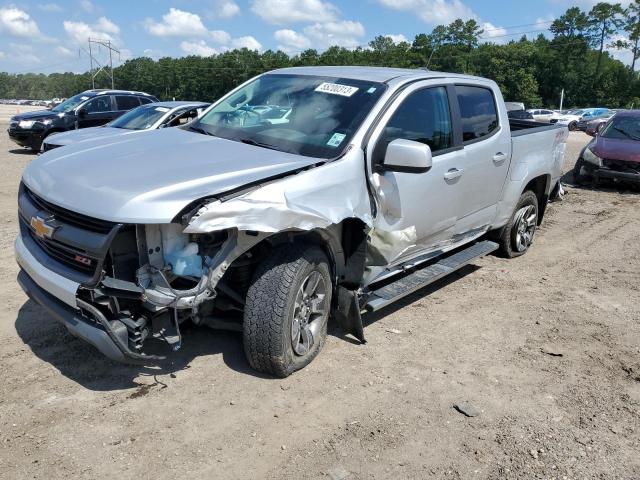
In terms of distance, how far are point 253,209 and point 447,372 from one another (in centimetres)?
189

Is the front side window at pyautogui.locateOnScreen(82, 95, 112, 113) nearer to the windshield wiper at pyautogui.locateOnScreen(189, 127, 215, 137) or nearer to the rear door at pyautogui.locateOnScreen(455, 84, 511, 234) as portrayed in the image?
the windshield wiper at pyautogui.locateOnScreen(189, 127, 215, 137)

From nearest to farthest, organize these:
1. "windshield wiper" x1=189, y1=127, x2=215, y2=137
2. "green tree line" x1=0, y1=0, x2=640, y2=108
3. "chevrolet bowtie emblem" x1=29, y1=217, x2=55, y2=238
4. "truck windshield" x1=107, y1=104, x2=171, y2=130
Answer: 1. "chevrolet bowtie emblem" x1=29, y1=217, x2=55, y2=238
2. "windshield wiper" x1=189, y1=127, x2=215, y2=137
3. "truck windshield" x1=107, y1=104, x2=171, y2=130
4. "green tree line" x1=0, y1=0, x2=640, y2=108

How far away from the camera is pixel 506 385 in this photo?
153 inches

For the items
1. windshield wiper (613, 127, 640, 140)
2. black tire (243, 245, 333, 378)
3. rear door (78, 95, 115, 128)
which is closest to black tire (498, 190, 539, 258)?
black tire (243, 245, 333, 378)

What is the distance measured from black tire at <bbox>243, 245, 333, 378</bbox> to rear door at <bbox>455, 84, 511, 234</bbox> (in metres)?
2.01

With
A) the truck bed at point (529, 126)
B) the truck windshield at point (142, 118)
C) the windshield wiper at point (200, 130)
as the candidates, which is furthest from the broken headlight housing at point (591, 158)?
the windshield wiper at point (200, 130)

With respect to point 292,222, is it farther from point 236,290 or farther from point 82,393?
A: point 82,393

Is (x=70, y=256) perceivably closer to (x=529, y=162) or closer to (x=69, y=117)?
(x=529, y=162)

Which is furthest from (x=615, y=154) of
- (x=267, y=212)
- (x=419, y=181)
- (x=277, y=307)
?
(x=267, y=212)

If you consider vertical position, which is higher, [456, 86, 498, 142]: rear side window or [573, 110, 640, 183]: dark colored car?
[456, 86, 498, 142]: rear side window

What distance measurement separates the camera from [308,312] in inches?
151

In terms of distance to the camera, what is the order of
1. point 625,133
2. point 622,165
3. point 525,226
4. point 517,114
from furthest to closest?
point 517,114, point 625,133, point 622,165, point 525,226

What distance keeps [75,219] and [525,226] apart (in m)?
5.26

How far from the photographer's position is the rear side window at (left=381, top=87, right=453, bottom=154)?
4324 mm
